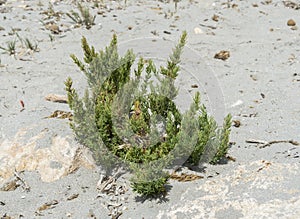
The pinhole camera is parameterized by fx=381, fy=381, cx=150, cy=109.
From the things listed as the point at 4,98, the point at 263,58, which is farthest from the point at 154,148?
the point at 263,58

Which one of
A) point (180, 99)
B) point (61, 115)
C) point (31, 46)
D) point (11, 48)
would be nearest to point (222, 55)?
point (180, 99)

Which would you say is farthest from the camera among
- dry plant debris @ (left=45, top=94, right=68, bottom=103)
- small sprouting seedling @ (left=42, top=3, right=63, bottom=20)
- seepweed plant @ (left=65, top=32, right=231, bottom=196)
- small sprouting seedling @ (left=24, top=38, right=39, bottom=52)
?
small sprouting seedling @ (left=42, top=3, right=63, bottom=20)

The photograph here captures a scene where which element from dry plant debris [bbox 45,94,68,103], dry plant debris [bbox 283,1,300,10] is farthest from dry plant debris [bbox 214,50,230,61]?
dry plant debris [bbox 283,1,300,10]

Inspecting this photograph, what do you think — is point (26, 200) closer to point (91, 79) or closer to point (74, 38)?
point (91, 79)

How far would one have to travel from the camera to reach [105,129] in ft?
10.6

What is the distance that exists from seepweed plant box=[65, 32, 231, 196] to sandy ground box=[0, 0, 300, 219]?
0.60ft

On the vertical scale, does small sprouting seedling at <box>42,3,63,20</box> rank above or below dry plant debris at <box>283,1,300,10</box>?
below

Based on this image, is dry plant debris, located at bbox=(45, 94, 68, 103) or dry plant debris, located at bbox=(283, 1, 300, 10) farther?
dry plant debris, located at bbox=(283, 1, 300, 10)

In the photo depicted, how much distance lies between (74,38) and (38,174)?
3.56 m

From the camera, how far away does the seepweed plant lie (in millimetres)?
2997

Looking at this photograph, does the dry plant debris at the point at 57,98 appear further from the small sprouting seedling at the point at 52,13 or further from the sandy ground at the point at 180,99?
the small sprouting seedling at the point at 52,13

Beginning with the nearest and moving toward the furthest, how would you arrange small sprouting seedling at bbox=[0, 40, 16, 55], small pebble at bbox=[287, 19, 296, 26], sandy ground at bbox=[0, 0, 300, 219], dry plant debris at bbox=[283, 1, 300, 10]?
sandy ground at bbox=[0, 0, 300, 219] → small sprouting seedling at bbox=[0, 40, 16, 55] → small pebble at bbox=[287, 19, 296, 26] → dry plant debris at bbox=[283, 1, 300, 10]

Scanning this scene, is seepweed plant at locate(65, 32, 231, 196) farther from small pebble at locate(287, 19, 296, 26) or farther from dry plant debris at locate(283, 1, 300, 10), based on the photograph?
dry plant debris at locate(283, 1, 300, 10)

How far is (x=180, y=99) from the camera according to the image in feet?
14.5
